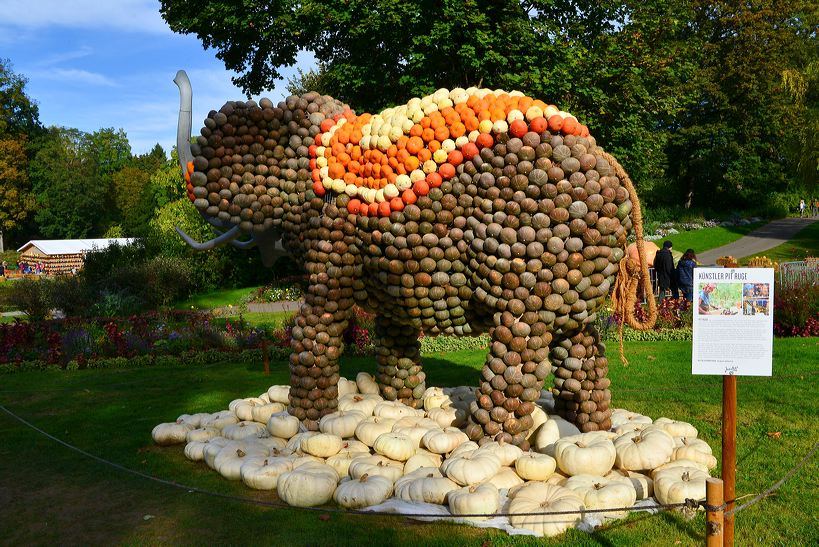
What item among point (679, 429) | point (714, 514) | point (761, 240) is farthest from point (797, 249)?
point (714, 514)

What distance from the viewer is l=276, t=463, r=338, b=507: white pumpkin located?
461cm

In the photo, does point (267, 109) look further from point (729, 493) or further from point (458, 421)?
point (729, 493)

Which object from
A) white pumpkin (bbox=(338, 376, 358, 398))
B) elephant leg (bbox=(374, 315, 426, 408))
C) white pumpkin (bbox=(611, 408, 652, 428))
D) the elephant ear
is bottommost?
white pumpkin (bbox=(611, 408, 652, 428))

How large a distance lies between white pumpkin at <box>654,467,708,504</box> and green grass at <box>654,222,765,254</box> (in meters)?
23.8

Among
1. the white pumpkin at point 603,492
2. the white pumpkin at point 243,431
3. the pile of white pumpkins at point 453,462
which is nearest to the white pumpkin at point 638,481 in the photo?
the pile of white pumpkins at point 453,462

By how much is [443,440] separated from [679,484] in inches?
64.9

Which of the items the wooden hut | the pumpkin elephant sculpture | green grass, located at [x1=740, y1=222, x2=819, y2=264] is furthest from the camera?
the wooden hut

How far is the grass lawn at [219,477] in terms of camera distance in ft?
13.6

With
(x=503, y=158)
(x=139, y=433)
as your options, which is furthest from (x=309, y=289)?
(x=139, y=433)

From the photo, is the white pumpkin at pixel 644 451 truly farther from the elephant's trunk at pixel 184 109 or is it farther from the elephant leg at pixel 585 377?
the elephant's trunk at pixel 184 109

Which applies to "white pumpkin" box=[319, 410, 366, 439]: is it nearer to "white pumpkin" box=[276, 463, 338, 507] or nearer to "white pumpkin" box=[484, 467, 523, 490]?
"white pumpkin" box=[276, 463, 338, 507]

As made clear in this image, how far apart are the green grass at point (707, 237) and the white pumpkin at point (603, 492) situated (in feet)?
79.0

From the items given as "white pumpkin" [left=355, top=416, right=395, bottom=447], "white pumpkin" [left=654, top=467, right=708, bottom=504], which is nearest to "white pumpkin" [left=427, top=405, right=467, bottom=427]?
"white pumpkin" [left=355, top=416, right=395, bottom=447]

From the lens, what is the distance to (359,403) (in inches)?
233
